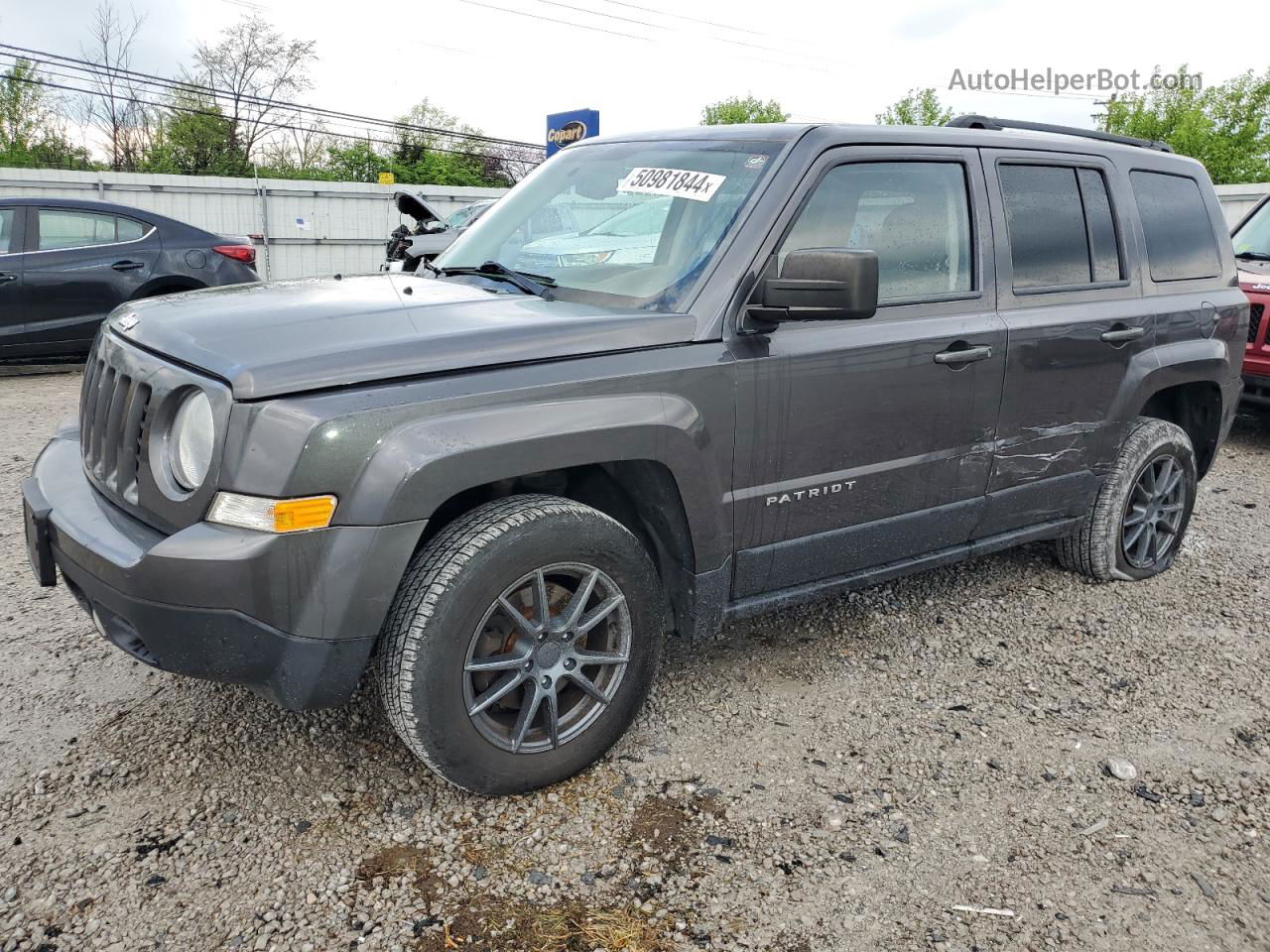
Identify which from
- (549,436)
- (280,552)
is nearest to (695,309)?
(549,436)

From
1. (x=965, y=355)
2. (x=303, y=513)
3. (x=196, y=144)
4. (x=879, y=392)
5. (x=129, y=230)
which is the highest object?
(x=196, y=144)

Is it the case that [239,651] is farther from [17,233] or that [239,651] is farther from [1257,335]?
[17,233]

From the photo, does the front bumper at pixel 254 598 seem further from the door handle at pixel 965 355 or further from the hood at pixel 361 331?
the door handle at pixel 965 355

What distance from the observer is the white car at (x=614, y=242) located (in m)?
3.15

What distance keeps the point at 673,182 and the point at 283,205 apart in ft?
62.2

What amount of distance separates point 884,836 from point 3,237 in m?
8.97

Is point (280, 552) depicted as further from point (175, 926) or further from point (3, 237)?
point (3, 237)

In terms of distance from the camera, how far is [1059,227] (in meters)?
3.82

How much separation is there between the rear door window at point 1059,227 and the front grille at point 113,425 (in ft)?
9.59

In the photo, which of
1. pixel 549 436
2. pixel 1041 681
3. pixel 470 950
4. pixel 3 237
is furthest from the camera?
pixel 3 237

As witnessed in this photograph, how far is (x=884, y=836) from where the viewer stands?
2670 millimetres

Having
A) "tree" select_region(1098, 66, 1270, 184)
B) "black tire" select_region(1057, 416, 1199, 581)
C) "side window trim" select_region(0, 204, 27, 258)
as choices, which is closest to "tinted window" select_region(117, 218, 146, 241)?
"side window trim" select_region(0, 204, 27, 258)

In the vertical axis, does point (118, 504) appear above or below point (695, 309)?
below

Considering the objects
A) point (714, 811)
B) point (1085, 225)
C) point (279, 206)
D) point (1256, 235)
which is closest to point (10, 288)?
point (714, 811)
